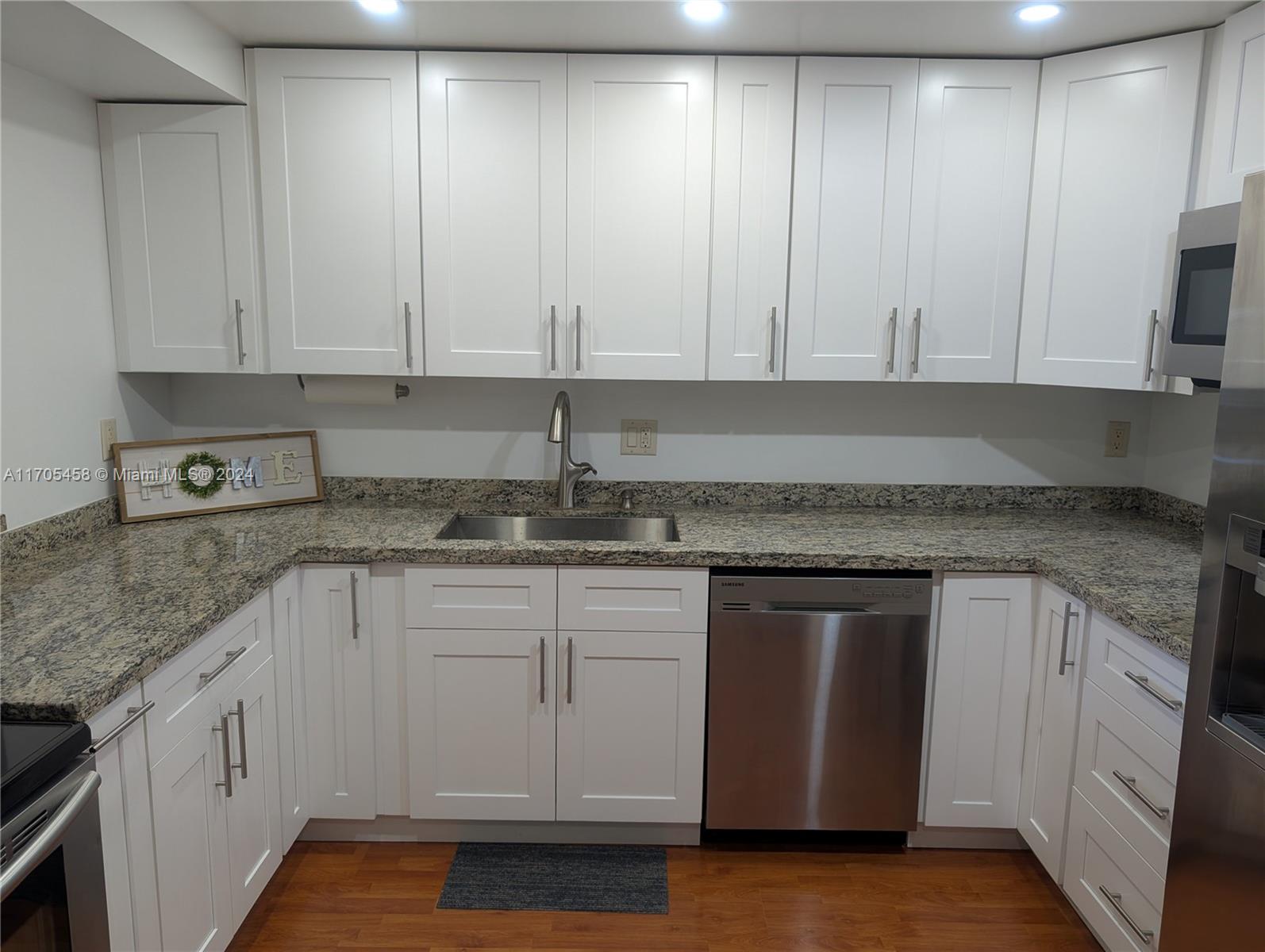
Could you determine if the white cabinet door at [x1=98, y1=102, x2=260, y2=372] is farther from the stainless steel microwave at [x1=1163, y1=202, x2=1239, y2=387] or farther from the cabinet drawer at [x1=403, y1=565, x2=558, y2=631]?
the stainless steel microwave at [x1=1163, y1=202, x2=1239, y2=387]

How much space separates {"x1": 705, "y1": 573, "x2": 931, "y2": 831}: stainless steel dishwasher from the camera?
221 centimetres

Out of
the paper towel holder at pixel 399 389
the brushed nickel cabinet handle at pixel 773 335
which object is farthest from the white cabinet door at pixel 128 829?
the brushed nickel cabinet handle at pixel 773 335

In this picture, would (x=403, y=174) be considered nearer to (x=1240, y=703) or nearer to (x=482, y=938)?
(x=482, y=938)

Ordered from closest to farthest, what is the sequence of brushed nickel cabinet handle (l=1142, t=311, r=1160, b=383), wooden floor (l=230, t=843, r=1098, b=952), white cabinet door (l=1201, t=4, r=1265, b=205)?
1. white cabinet door (l=1201, t=4, r=1265, b=205)
2. wooden floor (l=230, t=843, r=1098, b=952)
3. brushed nickel cabinet handle (l=1142, t=311, r=1160, b=383)

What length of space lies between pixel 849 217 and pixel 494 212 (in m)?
1.01

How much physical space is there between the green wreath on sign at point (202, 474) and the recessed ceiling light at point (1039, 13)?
8.29 ft

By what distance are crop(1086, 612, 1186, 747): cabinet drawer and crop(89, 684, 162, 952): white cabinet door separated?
1.87 m

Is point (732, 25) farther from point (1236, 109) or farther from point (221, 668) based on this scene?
point (221, 668)

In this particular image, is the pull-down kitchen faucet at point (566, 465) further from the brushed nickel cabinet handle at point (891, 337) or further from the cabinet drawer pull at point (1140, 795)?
the cabinet drawer pull at point (1140, 795)

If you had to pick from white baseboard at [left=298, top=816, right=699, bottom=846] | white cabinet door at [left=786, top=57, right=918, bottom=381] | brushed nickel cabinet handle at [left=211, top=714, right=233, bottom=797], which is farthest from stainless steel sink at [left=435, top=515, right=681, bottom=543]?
brushed nickel cabinet handle at [left=211, top=714, right=233, bottom=797]

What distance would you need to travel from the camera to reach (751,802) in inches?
91.7

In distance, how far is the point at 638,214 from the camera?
236cm

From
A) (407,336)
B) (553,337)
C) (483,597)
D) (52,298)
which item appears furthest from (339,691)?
(52,298)

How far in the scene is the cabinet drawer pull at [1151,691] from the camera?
161 cm
